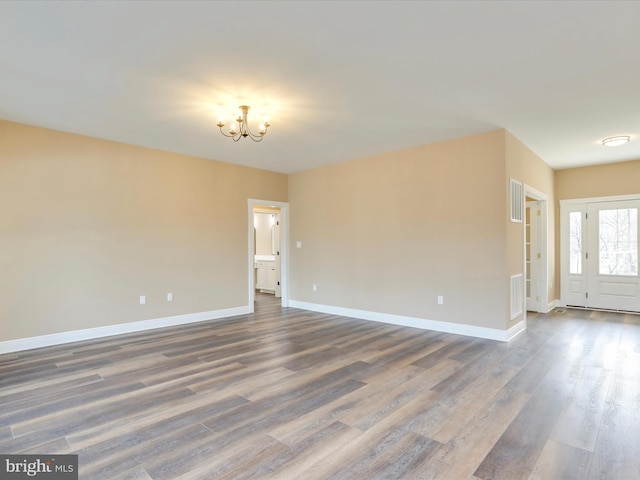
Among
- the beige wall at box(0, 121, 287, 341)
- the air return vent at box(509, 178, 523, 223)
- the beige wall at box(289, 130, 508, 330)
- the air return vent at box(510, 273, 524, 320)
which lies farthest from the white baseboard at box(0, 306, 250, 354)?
the air return vent at box(509, 178, 523, 223)

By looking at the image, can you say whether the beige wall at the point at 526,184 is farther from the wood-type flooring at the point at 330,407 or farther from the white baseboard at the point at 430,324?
the wood-type flooring at the point at 330,407

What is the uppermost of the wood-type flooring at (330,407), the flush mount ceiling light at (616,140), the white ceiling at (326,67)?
the white ceiling at (326,67)

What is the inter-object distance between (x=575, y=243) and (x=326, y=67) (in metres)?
6.43

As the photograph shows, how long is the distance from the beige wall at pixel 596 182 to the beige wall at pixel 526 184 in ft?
0.78

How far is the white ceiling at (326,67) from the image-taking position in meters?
2.21

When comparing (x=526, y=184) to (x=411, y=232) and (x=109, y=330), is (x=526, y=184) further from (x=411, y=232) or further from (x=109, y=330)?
(x=109, y=330)

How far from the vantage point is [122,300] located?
16.0 ft

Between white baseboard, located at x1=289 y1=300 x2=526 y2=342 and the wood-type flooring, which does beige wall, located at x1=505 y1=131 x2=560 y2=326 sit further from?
the wood-type flooring

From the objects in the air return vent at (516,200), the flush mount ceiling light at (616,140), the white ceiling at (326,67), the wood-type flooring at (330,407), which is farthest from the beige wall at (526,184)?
the wood-type flooring at (330,407)

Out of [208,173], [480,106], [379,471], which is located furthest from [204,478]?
[208,173]

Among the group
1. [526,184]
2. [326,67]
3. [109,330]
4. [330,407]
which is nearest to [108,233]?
[109,330]

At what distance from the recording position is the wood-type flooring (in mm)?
1952

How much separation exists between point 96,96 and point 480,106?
4.06 meters

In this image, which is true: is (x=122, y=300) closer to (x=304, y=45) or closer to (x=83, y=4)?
(x=83, y=4)
